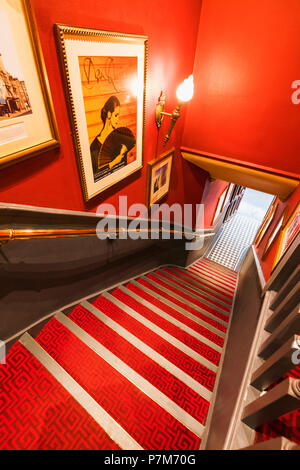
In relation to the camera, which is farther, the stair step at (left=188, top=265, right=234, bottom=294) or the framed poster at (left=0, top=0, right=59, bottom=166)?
the stair step at (left=188, top=265, right=234, bottom=294)

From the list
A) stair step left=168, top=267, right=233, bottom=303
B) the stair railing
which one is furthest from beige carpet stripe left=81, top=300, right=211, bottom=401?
stair step left=168, top=267, right=233, bottom=303

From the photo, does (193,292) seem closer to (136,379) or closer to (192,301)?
(192,301)

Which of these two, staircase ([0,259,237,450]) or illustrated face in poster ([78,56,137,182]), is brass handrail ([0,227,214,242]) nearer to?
illustrated face in poster ([78,56,137,182])

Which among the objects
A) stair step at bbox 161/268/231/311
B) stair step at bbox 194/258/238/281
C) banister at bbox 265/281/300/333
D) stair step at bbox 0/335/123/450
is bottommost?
stair step at bbox 194/258/238/281

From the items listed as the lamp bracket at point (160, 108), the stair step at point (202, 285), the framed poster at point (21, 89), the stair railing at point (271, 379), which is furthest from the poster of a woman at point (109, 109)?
the stair step at point (202, 285)

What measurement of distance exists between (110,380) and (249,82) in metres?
3.70

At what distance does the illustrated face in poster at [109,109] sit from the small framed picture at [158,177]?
62 cm

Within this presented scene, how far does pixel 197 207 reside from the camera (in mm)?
5094

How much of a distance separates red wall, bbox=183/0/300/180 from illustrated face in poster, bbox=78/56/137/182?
61.6 inches

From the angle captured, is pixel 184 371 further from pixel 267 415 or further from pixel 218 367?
pixel 267 415

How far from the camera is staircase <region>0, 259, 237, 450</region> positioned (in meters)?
1.61

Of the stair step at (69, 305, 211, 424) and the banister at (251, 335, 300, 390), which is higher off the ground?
the banister at (251, 335, 300, 390)
